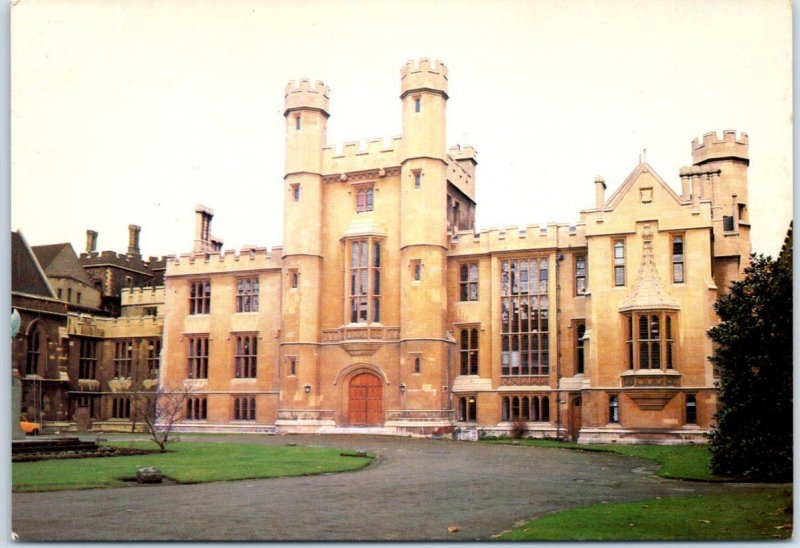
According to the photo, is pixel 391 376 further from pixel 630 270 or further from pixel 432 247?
pixel 630 270

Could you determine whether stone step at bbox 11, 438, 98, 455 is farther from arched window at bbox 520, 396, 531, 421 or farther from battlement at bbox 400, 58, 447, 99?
battlement at bbox 400, 58, 447, 99

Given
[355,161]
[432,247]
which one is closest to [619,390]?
[432,247]

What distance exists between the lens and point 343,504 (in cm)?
1479

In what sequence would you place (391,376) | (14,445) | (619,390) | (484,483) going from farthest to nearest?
(391,376)
(619,390)
(14,445)
(484,483)

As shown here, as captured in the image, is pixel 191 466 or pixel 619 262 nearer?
pixel 191 466

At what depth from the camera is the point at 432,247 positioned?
37094 mm

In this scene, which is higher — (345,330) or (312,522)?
(345,330)

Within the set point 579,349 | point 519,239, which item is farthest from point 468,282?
point 579,349

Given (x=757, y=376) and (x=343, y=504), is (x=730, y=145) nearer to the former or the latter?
(x=757, y=376)

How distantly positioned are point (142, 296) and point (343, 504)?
34681 mm

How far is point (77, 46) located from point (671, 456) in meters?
18.9

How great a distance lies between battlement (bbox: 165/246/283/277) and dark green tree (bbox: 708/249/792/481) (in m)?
24.7

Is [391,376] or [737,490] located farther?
[391,376]

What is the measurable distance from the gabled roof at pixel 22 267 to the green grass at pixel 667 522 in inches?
377
